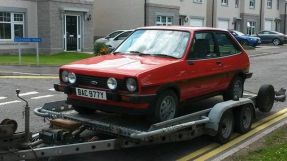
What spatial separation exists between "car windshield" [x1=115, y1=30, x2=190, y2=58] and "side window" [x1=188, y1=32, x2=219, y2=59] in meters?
0.17

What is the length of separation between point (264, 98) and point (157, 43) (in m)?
2.84

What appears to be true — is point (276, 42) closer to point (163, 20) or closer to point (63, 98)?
point (163, 20)

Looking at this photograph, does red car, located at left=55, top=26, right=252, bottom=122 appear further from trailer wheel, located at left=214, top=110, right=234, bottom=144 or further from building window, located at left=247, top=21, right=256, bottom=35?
building window, located at left=247, top=21, right=256, bottom=35

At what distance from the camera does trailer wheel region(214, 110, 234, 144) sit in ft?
24.1

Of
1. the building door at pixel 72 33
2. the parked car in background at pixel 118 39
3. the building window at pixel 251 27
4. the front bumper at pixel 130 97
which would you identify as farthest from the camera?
the building window at pixel 251 27

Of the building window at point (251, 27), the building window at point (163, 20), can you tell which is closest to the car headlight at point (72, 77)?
the building window at point (163, 20)

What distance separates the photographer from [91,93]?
665 centimetres

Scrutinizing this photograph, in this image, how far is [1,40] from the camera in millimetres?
26531

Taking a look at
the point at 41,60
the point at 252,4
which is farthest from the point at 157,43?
the point at 252,4

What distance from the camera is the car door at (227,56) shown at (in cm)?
846

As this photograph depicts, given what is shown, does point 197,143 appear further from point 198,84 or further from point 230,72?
point 230,72

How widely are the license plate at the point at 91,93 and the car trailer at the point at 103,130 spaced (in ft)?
1.11

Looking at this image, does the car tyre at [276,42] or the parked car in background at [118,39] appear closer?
the parked car in background at [118,39]

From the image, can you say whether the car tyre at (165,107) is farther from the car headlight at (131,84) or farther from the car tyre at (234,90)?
the car tyre at (234,90)
